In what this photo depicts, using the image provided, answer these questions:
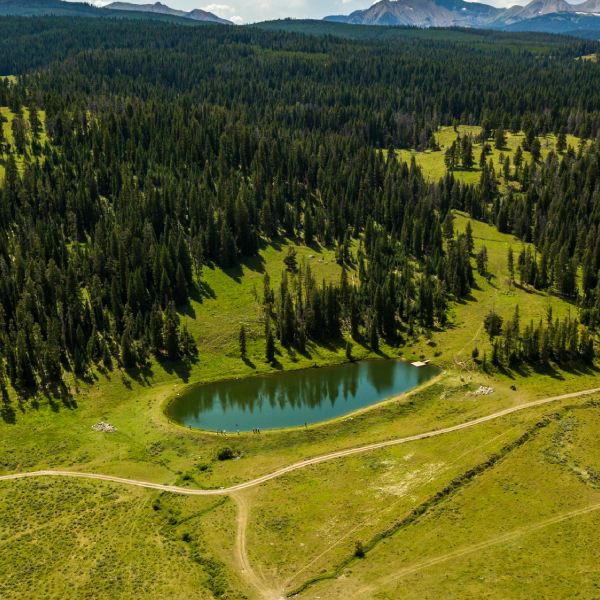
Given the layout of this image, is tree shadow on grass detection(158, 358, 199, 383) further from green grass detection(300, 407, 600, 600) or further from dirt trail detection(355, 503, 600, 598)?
dirt trail detection(355, 503, 600, 598)

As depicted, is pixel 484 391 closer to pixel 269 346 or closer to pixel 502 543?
pixel 502 543

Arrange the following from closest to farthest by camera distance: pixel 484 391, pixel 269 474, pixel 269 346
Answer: pixel 269 474
pixel 484 391
pixel 269 346

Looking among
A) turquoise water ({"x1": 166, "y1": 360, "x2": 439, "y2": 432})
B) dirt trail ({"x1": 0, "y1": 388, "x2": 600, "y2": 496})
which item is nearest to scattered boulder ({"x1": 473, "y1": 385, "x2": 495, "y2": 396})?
dirt trail ({"x1": 0, "y1": 388, "x2": 600, "y2": 496})

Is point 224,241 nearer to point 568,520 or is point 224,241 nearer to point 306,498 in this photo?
point 306,498

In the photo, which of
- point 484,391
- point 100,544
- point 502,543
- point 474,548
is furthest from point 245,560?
point 484,391

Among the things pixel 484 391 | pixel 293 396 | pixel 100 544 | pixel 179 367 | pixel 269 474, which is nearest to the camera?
pixel 100 544

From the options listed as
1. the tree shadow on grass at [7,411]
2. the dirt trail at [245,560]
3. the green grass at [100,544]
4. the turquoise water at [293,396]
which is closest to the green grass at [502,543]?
the dirt trail at [245,560]
